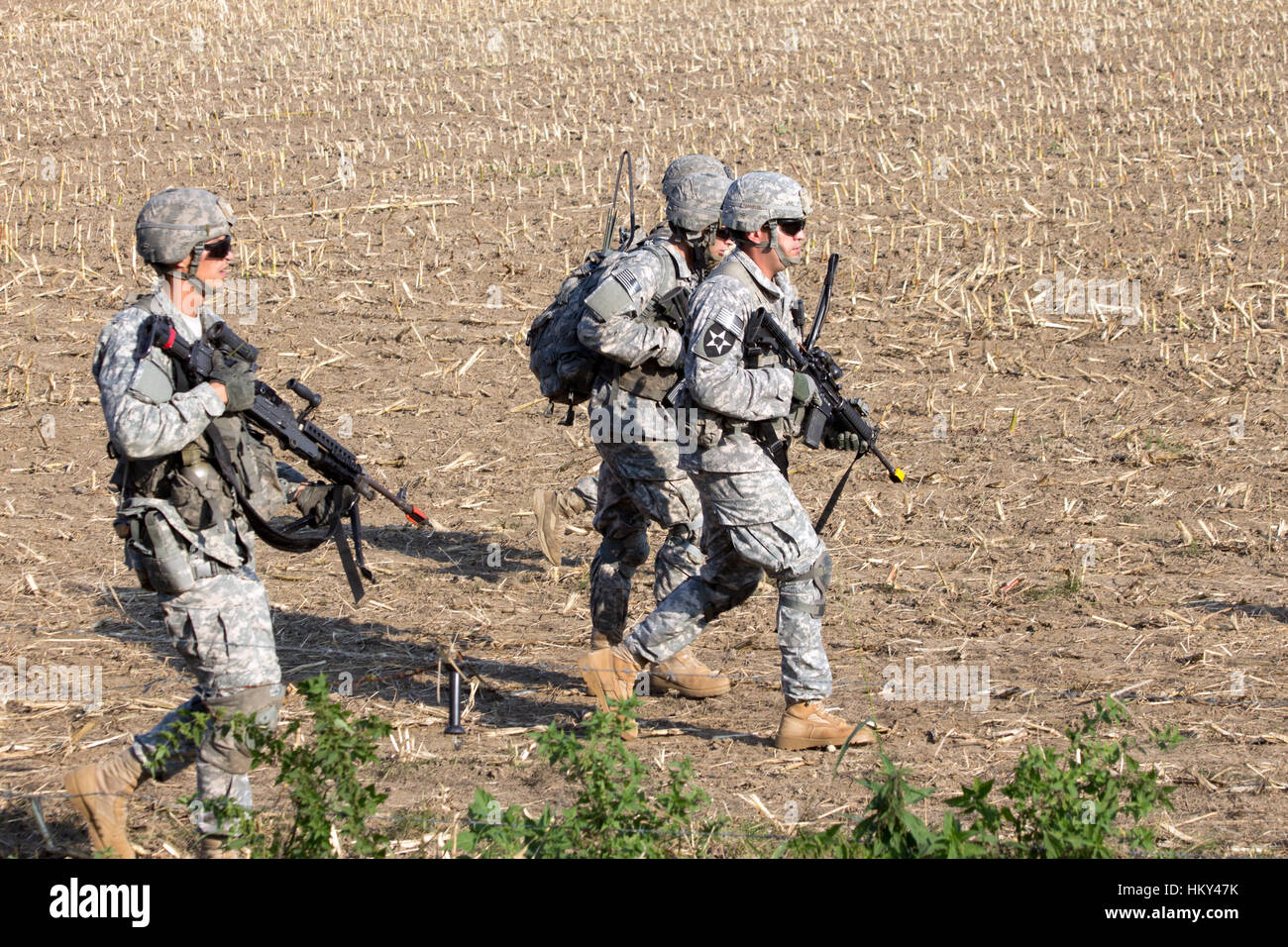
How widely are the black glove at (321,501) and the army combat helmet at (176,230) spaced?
2.94 feet

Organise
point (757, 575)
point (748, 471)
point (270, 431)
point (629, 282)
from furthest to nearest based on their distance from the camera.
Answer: point (629, 282) → point (757, 575) → point (748, 471) → point (270, 431)

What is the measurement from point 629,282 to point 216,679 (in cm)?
262

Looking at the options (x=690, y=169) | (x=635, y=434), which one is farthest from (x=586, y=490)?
(x=690, y=169)

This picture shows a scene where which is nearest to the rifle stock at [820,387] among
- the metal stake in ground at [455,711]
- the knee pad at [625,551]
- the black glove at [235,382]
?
the knee pad at [625,551]

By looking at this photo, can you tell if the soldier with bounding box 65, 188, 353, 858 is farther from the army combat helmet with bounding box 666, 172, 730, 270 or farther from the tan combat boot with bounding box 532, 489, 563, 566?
the tan combat boot with bounding box 532, 489, 563, 566

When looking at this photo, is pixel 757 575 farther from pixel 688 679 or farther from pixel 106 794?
pixel 106 794

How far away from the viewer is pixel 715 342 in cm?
578

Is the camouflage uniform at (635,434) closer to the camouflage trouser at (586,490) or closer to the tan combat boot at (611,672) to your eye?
the tan combat boot at (611,672)

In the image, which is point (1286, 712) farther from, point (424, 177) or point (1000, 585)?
point (424, 177)

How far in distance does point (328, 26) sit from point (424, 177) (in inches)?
383

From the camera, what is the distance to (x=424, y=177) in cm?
1631

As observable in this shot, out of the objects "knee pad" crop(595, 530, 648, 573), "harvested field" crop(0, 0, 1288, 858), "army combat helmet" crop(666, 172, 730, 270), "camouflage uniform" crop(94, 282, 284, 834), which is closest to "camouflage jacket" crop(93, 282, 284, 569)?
"camouflage uniform" crop(94, 282, 284, 834)

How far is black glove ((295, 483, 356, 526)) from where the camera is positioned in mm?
5355

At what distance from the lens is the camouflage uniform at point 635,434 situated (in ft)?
21.2
